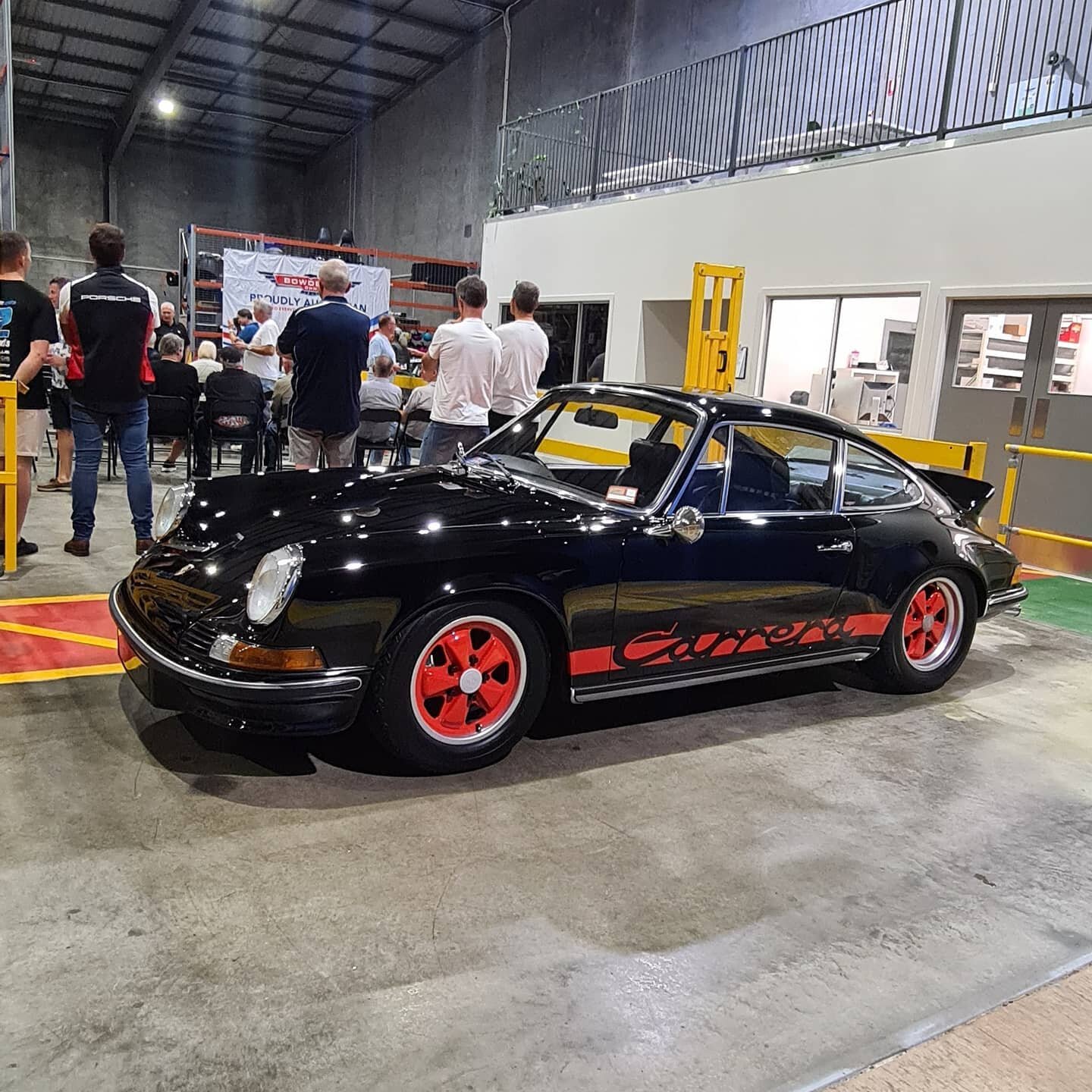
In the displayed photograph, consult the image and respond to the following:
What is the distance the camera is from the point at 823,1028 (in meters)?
2.15

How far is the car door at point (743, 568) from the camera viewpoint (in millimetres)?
3500

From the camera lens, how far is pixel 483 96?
797 inches

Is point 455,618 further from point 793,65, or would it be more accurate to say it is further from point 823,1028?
point 793,65

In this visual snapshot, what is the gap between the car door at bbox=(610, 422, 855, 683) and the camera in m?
3.50

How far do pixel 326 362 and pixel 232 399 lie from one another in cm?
321

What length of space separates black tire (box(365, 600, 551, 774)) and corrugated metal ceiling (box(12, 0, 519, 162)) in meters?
18.7

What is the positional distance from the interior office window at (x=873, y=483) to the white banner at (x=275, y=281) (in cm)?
1190

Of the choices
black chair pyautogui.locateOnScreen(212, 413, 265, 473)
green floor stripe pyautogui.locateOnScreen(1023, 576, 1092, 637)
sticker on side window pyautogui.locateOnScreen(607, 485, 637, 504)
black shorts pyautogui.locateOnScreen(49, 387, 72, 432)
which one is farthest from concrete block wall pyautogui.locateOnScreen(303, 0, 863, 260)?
sticker on side window pyautogui.locateOnScreen(607, 485, 637, 504)

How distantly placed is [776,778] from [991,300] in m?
6.90

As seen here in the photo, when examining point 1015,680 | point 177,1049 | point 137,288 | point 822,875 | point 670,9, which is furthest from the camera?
point 670,9

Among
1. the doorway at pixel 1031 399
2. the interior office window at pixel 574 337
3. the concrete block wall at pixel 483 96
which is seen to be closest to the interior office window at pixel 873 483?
the doorway at pixel 1031 399

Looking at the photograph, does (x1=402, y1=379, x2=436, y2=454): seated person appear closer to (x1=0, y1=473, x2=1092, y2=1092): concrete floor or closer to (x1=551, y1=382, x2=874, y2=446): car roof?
(x1=551, y1=382, x2=874, y2=446): car roof

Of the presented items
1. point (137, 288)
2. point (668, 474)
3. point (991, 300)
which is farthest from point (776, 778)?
point (991, 300)

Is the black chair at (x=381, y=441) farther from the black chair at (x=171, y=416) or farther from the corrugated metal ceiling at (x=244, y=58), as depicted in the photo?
the corrugated metal ceiling at (x=244, y=58)
